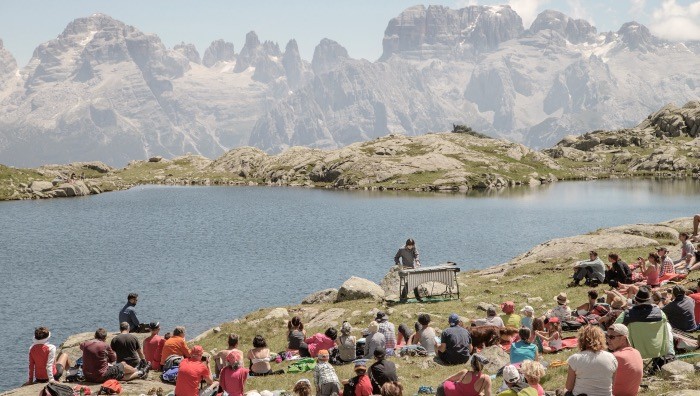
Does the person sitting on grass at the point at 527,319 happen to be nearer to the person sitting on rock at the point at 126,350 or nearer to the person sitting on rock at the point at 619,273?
the person sitting on rock at the point at 619,273

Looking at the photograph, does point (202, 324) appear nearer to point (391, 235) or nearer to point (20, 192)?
point (391, 235)

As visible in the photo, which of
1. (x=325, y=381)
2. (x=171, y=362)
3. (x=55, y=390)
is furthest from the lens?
(x=171, y=362)

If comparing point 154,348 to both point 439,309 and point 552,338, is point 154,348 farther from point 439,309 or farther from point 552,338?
point 552,338

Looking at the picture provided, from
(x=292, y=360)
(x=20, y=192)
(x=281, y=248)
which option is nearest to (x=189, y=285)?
(x=281, y=248)

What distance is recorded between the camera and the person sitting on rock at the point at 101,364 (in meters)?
25.3

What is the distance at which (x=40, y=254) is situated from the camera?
8294 cm

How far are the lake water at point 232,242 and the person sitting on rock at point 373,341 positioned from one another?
2249cm

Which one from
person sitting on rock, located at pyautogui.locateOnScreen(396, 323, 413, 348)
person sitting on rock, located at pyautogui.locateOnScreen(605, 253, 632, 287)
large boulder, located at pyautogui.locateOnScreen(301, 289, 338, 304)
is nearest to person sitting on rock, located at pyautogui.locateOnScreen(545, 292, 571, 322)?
person sitting on rock, located at pyautogui.locateOnScreen(396, 323, 413, 348)

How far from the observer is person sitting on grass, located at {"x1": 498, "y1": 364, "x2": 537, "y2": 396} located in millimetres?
16891

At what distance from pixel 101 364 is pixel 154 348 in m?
3.32

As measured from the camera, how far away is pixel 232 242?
3580 inches

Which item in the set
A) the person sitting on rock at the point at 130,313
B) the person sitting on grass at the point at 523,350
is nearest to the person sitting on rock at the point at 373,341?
the person sitting on grass at the point at 523,350

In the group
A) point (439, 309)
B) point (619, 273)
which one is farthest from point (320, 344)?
point (619, 273)

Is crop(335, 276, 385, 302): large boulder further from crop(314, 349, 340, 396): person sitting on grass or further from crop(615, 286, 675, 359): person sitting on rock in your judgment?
crop(615, 286, 675, 359): person sitting on rock
